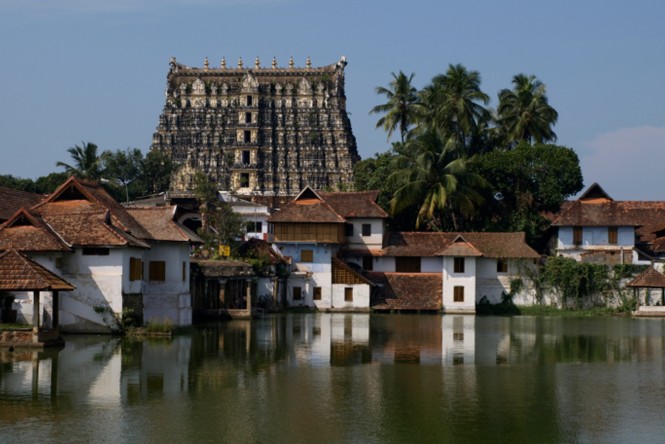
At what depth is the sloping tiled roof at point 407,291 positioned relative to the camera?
60438 millimetres

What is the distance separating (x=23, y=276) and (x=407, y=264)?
3421 cm

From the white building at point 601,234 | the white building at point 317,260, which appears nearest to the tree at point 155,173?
the white building at point 317,260

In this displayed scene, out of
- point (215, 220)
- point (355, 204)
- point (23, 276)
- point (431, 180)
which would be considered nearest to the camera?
point (23, 276)

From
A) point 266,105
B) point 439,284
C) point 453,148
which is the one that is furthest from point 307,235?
point 266,105

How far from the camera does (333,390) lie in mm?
25953

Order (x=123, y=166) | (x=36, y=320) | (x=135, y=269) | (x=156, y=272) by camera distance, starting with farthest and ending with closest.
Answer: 1. (x=123, y=166)
2. (x=156, y=272)
3. (x=135, y=269)
4. (x=36, y=320)

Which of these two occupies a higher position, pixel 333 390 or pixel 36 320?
pixel 36 320

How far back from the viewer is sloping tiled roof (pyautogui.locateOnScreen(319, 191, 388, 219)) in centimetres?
6425

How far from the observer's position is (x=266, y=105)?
4739 inches

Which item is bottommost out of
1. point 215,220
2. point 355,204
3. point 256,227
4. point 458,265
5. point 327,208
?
point 458,265

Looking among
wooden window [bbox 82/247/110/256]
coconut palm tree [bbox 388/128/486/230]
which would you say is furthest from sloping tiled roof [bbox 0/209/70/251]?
coconut palm tree [bbox 388/128/486/230]

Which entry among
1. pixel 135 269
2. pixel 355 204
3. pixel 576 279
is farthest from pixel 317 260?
pixel 135 269

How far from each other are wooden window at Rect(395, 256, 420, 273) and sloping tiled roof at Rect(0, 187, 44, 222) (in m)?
23.5

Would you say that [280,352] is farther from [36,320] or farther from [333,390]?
[333,390]
